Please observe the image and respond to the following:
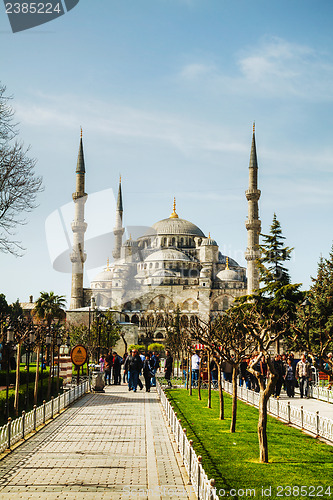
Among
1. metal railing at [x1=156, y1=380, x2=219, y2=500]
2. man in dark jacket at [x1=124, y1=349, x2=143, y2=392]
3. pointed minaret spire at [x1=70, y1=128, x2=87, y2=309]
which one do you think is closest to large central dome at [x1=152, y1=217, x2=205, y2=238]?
pointed minaret spire at [x1=70, y1=128, x2=87, y2=309]

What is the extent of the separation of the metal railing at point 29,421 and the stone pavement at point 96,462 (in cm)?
18

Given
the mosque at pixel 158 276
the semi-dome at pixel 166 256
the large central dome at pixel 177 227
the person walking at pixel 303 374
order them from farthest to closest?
1. the large central dome at pixel 177 227
2. the semi-dome at pixel 166 256
3. the mosque at pixel 158 276
4. the person walking at pixel 303 374

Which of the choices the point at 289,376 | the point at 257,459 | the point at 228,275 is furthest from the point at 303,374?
the point at 228,275

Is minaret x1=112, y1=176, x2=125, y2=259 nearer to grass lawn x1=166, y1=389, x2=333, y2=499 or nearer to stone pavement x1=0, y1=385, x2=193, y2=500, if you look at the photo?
stone pavement x1=0, y1=385, x2=193, y2=500

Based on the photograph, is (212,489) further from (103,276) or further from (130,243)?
(130,243)

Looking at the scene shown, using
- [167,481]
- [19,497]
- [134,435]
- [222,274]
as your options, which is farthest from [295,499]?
[222,274]

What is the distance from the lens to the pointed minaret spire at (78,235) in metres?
53.4

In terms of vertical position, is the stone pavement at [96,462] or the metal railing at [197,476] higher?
the metal railing at [197,476]

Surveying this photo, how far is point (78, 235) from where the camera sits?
176 ft

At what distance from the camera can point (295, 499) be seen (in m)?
6.16

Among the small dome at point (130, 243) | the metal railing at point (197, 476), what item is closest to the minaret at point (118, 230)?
the small dome at point (130, 243)

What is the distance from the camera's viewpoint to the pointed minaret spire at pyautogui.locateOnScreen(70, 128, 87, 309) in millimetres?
53406

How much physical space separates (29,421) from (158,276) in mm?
59760

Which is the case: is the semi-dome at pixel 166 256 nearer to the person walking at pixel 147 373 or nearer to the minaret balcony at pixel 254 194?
the minaret balcony at pixel 254 194
